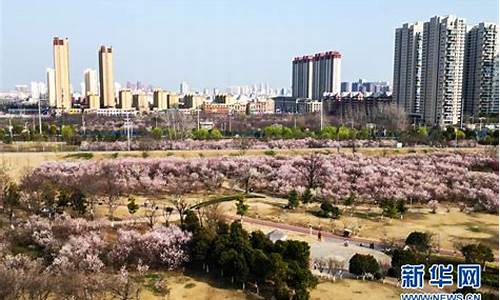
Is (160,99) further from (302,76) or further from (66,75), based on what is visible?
(302,76)

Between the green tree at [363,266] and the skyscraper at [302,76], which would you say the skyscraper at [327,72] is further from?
the green tree at [363,266]

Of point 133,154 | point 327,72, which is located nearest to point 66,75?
point 327,72

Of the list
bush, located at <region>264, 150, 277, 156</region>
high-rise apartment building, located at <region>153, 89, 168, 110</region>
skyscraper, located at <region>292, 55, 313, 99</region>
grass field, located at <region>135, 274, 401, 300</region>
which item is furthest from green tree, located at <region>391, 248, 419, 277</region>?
skyscraper, located at <region>292, 55, 313, 99</region>

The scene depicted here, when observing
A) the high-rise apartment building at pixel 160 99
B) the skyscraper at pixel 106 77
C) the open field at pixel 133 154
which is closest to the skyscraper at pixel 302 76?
the high-rise apartment building at pixel 160 99

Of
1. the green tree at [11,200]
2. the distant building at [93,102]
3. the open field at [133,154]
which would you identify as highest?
the distant building at [93,102]

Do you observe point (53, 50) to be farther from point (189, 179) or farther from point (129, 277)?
point (129, 277)

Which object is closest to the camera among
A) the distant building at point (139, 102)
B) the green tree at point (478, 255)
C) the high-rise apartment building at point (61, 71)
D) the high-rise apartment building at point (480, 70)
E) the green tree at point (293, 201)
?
the green tree at point (478, 255)
